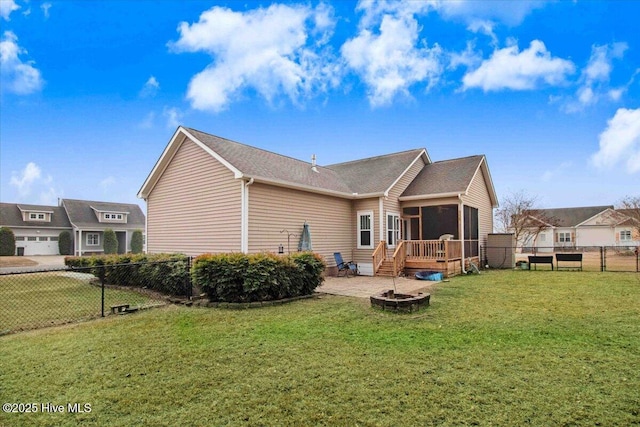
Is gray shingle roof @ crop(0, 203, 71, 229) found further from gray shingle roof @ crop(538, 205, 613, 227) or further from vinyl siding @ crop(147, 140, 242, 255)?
gray shingle roof @ crop(538, 205, 613, 227)

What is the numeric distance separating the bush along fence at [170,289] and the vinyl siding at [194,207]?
5.78 ft

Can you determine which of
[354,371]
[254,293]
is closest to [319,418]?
[354,371]

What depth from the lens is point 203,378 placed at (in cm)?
384

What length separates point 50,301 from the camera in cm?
906

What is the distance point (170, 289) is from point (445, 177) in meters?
Answer: 12.7

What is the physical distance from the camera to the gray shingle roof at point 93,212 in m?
36.2

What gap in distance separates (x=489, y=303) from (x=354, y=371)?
17.1ft

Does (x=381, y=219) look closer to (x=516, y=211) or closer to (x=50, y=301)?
(x=50, y=301)

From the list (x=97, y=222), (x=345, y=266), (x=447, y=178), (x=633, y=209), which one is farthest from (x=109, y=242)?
(x=633, y=209)

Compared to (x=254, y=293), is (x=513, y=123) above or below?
above

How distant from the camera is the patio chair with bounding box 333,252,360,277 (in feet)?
45.0

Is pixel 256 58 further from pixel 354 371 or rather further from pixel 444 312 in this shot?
pixel 354 371

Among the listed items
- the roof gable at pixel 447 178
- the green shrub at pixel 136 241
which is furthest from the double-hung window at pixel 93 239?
the roof gable at pixel 447 178

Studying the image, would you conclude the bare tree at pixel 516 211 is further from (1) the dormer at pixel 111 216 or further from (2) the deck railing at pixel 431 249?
(1) the dormer at pixel 111 216
